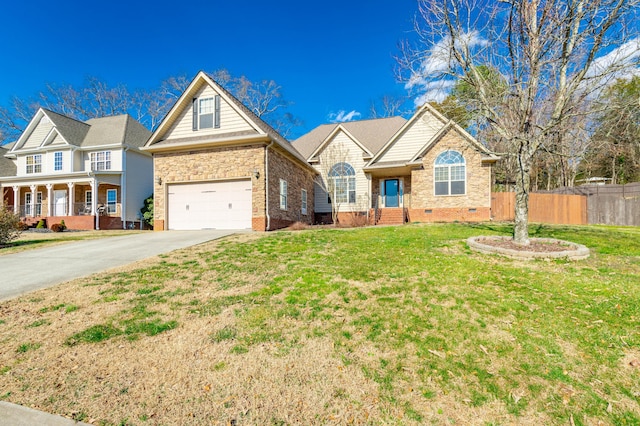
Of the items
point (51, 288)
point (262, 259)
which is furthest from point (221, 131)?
point (51, 288)

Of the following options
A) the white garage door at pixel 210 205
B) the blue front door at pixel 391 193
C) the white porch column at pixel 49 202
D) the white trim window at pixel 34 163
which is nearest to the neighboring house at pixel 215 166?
the white garage door at pixel 210 205

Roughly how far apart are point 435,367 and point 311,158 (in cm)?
1685

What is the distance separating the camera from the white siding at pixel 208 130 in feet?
46.4

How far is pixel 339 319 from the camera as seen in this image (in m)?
4.21

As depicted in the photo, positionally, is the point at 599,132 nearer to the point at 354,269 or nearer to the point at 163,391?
the point at 354,269

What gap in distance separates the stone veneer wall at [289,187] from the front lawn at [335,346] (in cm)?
796

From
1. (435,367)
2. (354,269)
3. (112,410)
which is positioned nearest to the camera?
(112,410)

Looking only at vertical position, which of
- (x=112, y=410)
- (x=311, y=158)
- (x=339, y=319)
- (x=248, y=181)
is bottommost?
(x=112, y=410)

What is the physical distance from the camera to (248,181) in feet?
45.0

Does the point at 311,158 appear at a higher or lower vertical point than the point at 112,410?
higher

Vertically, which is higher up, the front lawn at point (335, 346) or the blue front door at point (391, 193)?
the blue front door at point (391, 193)

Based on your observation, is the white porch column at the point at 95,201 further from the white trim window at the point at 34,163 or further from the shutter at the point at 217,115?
the shutter at the point at 217,115

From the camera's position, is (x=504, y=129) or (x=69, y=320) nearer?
(x=69, y=320)

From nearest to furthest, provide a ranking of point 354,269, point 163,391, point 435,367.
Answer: point 163,391 < point 435,367 < point 354,269
